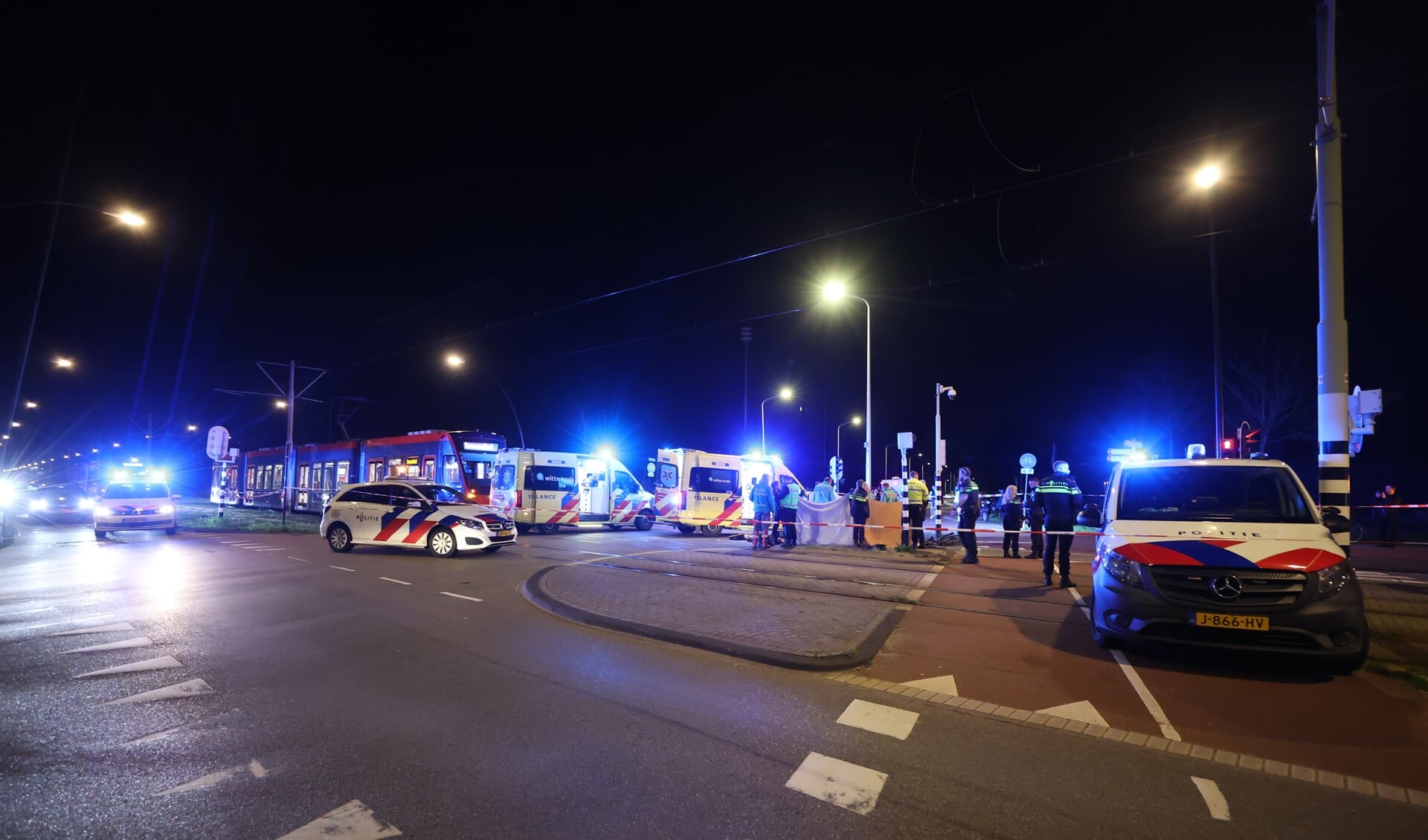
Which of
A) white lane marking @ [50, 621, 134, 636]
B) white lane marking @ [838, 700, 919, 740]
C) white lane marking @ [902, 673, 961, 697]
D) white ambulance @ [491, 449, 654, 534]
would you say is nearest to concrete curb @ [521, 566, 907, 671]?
white lane marking @ [902, 673, 961, 697]

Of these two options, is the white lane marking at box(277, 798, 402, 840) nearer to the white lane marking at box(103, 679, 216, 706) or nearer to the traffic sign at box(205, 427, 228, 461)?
the white lane marking at box(103, 679, 216, 706)

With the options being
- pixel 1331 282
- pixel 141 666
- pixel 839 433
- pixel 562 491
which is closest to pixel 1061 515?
pixel 1331 282

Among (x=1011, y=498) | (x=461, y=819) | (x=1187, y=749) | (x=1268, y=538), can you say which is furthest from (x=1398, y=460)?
(x=461, y=819)

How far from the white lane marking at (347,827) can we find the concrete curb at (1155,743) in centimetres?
362

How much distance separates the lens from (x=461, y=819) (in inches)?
132

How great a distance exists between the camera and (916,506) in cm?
1562

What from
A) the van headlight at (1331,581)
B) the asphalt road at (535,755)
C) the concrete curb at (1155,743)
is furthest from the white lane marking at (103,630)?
the van headlight at (1331,581)

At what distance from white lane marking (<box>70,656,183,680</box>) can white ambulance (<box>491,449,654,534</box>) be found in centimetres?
1506

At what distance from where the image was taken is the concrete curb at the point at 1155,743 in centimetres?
381

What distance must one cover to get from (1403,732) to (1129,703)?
158 centimetres

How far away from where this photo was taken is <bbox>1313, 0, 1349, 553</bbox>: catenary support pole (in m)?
7.50

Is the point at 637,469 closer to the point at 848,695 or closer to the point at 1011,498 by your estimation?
the point at 1011,498

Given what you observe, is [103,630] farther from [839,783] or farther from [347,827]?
[839,783]

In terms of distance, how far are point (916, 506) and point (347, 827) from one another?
13833 mm
